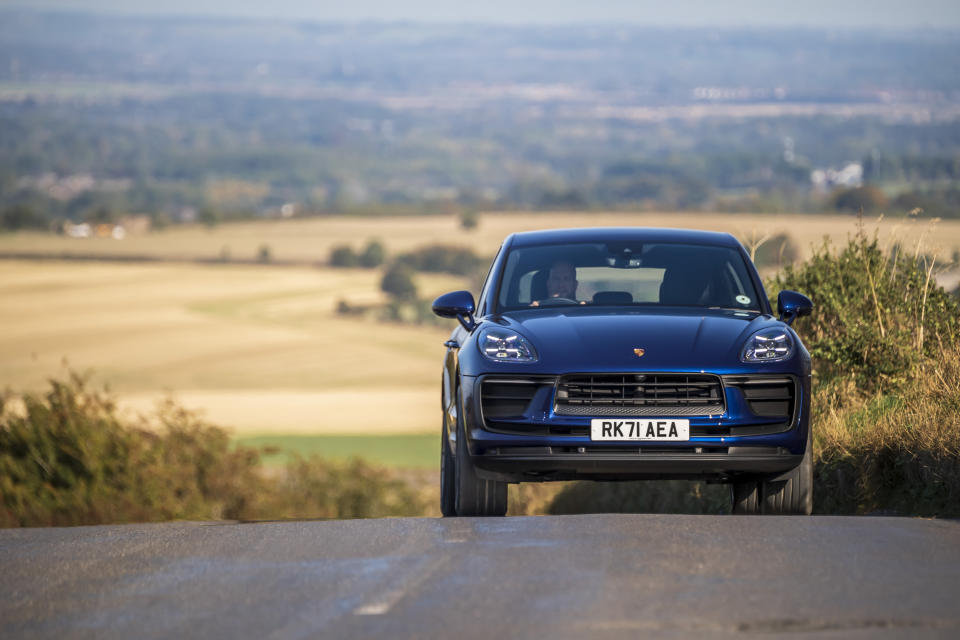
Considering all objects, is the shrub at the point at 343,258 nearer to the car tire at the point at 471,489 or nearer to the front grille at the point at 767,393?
the car tire at the point at 471,489

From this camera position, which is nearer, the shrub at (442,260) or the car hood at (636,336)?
the car hood at (636,336)

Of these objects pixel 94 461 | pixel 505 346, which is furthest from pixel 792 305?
pixel 94 461

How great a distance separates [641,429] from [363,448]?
5823 centimetres

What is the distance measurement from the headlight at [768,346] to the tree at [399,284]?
9623cm

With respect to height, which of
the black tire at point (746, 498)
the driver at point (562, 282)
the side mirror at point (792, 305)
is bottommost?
the black tire at point (746, 498)

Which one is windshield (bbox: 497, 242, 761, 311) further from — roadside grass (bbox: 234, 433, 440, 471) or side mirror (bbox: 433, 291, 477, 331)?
roadside grass (bbox: 234, 433, 440, 471)

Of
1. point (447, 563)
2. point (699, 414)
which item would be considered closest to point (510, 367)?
point (699, 414)

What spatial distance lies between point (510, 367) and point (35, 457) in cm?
2225

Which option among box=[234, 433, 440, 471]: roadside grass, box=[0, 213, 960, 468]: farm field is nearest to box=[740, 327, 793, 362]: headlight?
box=[0, 213, 960, 468]: farm field

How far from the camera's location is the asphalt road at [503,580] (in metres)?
5.01

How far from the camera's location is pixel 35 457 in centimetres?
2770

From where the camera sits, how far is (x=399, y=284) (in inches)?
4141

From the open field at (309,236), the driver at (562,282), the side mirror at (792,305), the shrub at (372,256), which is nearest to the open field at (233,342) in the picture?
the shrub at (372,256)

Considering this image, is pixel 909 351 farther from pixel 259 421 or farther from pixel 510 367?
pixel 259 421
